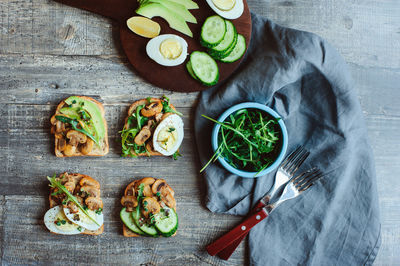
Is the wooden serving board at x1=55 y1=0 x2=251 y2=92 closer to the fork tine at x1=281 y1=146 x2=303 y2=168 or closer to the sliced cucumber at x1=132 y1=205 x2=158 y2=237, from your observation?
the fork tine at x1=281 y1=146 x2=303 y2=168

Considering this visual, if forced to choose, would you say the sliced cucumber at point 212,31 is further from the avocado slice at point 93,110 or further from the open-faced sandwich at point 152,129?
the avocado slice at point 93,110

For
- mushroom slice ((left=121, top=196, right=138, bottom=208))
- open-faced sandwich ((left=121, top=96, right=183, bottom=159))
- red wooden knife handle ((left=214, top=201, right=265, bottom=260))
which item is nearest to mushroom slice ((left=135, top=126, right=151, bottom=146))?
open-faced sandwich ((left=121, top=96, right=183, bottom=159))

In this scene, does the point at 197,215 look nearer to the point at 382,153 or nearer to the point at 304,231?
the point at 304,231

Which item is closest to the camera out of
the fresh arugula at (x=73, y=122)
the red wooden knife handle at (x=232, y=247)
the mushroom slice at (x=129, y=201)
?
the fresh arugula at (x=73, y=122)

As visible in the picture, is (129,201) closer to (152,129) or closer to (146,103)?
(152,129)

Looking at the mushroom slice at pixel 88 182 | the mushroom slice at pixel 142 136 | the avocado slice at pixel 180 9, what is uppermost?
the avocado slice at pixel 180 9

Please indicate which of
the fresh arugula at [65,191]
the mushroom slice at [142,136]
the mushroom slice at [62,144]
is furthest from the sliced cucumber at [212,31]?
the fresh arugula at [65,191]
